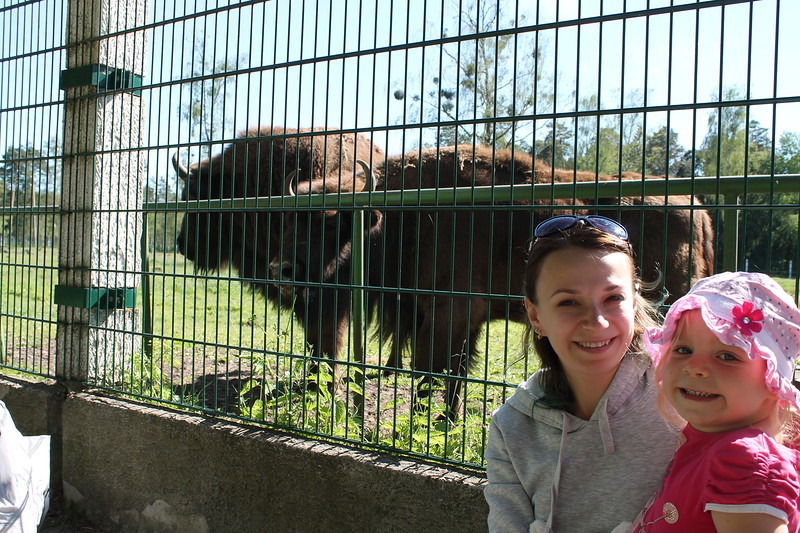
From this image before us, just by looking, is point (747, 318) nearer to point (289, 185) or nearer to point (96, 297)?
point (96, 297)

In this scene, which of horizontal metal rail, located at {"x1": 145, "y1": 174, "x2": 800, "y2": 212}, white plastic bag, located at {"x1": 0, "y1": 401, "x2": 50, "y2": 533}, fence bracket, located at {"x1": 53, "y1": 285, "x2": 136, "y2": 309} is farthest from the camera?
fence bracket, located at {"x1": 53, "y1": 285, "x2": 136, "y2": 309}

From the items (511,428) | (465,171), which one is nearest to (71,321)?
(465,171)

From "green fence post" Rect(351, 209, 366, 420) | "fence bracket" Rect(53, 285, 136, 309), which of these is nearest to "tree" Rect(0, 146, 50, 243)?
"fence bracket" Rect(53, 285, 136, 309)

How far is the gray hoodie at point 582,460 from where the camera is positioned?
175 centimetres

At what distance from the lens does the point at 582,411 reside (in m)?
1.92

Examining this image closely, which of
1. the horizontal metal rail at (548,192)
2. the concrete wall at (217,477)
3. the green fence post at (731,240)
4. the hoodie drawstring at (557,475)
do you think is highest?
the horizontal metal rail at (548,192)

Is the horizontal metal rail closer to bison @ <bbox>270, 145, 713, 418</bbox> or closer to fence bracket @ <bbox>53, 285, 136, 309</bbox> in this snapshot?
fence bracket @ <bbox>53, 285, 136, 309</bbox>

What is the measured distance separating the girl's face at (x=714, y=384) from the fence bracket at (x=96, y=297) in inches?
148

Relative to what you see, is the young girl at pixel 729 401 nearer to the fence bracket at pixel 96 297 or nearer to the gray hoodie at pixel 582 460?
the gray hoodie at pixel 582 460

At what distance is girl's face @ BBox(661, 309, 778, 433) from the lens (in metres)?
1.48

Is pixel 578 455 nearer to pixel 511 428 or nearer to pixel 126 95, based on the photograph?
pixel 511 428

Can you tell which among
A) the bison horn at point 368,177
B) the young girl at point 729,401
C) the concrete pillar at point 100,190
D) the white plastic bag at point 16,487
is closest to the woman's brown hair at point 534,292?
the young girl at point 729,401

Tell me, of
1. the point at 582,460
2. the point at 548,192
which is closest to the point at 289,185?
the point at 548,192

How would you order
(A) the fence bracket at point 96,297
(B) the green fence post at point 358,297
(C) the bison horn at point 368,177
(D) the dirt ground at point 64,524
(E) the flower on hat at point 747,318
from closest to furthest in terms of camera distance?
(E) the flower on hat at point 747,318
(C) the bison horn at point 368,177
(B) the green fence post at point 358,297
(D) the dirt ground at point 64,524
(A) the fence bracket at point 96,297
